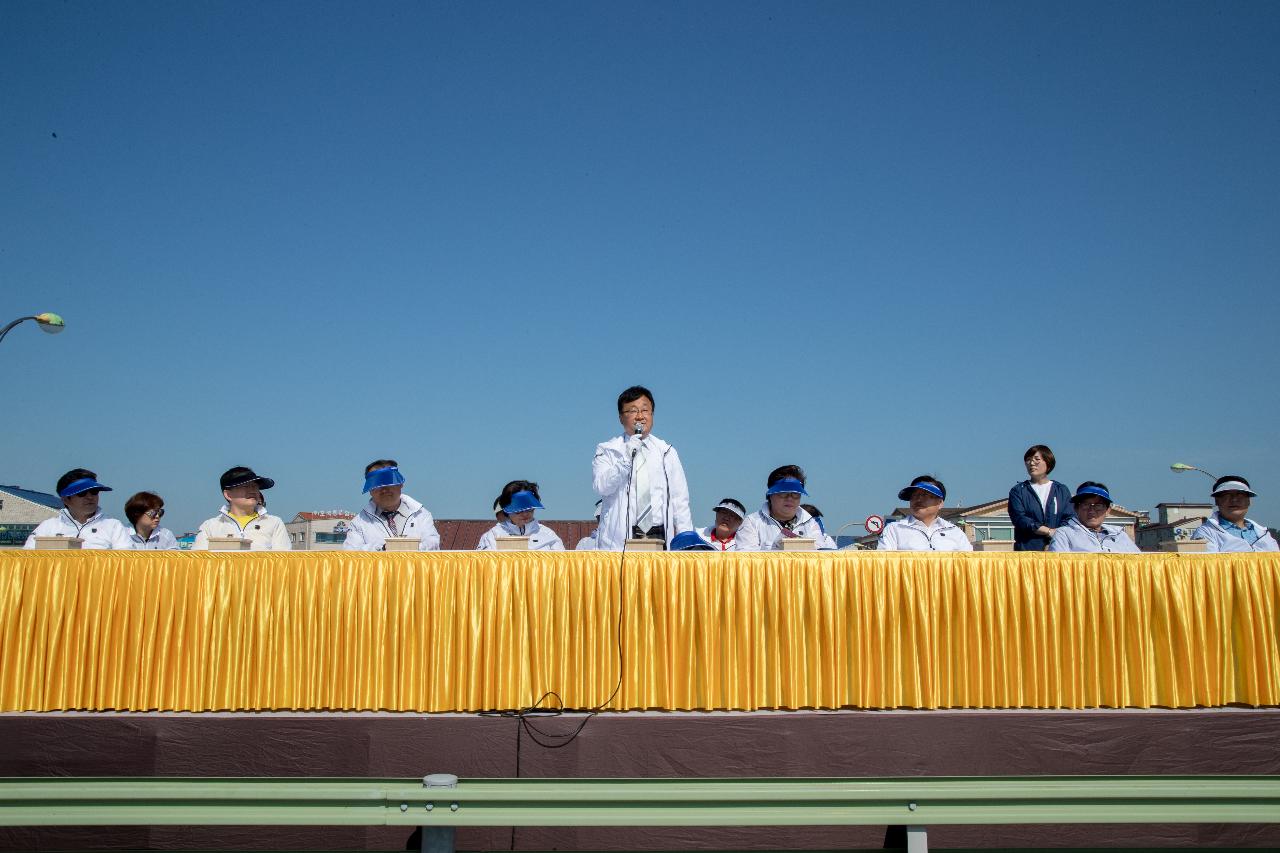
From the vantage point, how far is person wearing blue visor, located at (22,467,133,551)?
6754mm

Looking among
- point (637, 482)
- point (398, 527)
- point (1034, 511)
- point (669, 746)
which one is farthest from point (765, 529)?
point (669, 746)

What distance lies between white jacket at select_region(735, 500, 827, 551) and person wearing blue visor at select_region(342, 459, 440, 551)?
86.6 inches

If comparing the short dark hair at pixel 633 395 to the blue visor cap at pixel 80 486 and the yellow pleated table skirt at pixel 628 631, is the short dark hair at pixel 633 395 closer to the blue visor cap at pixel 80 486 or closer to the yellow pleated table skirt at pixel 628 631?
the yellow pleated table skirt at pixel 628 631

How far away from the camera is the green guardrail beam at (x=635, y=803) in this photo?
2.50 metres

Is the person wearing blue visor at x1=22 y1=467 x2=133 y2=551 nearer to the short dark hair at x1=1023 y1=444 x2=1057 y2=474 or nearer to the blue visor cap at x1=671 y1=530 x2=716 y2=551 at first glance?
the blue visor cap at x1=671 y1=530 x2=716 y2=551

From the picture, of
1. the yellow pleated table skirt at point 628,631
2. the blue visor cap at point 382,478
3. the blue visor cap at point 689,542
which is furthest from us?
the blue visor cap at point 382,478

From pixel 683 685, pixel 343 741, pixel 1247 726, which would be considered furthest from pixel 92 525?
pixel 1247 726

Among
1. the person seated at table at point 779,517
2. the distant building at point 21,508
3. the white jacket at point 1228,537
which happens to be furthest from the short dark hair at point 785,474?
the distant building at point 21,508

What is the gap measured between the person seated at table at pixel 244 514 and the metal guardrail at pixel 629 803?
4201mm

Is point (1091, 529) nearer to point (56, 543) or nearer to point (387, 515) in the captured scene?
point (387, 515)

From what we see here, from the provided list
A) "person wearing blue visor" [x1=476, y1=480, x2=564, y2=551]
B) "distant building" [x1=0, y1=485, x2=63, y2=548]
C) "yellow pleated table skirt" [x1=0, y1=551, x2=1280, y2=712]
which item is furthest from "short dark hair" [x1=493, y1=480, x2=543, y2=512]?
"distant building" [x1=0, y1=485, x2=63, y2=548]

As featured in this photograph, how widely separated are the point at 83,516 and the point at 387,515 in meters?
2.49

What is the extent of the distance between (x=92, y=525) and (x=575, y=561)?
474 cm

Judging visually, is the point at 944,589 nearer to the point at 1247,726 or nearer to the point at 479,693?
the point at 1247,726
